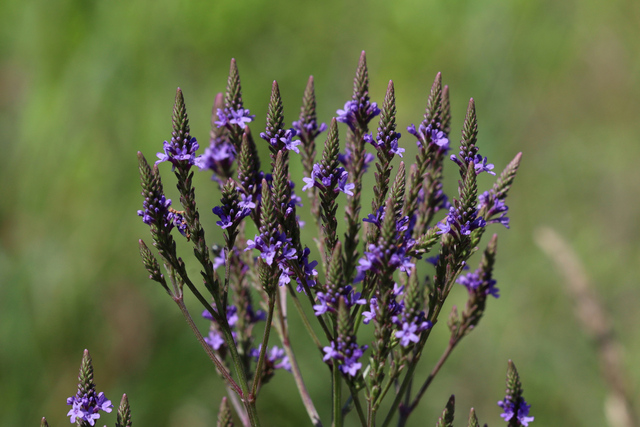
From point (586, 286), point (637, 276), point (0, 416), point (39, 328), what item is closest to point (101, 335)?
point (39, 328)

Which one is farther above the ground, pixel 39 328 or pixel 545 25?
pixel 545 25

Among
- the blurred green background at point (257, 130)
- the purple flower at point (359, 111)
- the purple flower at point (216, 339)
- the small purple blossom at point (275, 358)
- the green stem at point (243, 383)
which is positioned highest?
the blurred green background at point (257, 130)

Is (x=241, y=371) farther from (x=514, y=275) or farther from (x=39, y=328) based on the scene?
(x=514, y=275)

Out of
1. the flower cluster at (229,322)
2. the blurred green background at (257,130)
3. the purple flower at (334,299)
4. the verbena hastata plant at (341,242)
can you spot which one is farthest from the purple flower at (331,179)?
the blurred green background at (257,130)

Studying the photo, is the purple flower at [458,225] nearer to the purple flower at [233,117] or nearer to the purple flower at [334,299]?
the purple flower at [334,299]

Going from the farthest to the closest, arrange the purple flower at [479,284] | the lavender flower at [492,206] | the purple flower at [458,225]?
the purple flower at [479,284] → the lavender flower at [492,206] → the purple flower at [458,225]

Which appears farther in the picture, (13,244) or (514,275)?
(514,275)

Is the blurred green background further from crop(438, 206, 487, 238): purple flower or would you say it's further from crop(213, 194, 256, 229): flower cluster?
crop(438, 206, 487, 238): purple flower

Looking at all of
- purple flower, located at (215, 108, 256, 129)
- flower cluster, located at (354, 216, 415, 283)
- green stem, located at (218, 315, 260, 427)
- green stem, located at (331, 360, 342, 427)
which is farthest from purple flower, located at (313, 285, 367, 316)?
purple flower, located at (215, 108, 256, 129)

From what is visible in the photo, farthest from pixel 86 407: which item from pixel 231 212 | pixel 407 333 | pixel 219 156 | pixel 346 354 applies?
pixel 407 333
